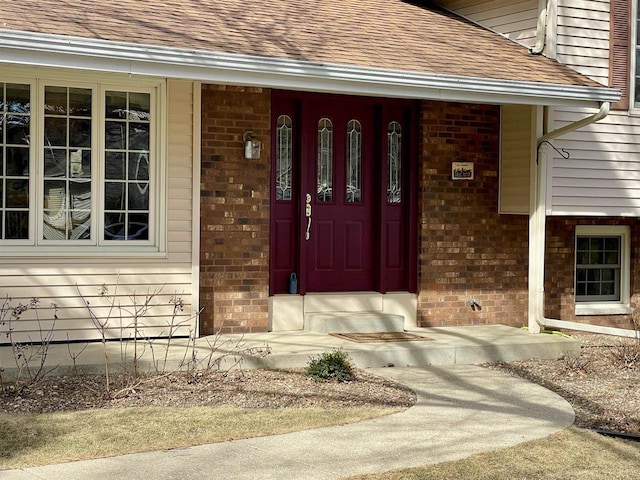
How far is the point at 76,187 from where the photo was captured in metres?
8.87

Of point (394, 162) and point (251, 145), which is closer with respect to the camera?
point (251, 145)

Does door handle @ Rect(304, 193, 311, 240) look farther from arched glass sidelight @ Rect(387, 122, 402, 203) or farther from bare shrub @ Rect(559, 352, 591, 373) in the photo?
bare shrub @ Rect(559, 352, 591, 373)

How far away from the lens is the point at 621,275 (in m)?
12.0

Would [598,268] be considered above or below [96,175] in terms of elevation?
below

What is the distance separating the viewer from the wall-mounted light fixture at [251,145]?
9453 mm

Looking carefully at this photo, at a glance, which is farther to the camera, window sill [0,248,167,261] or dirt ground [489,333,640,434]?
window sill [0,248,167,261]

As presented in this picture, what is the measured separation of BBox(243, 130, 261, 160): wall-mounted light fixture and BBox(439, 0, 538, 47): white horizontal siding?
11.8 ft

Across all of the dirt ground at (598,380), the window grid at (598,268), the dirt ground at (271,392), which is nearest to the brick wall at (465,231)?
the window grid at (598,268)

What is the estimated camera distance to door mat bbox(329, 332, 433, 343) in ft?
30.7

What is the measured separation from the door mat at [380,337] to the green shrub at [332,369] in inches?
50.5

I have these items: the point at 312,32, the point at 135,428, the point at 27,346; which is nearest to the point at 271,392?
the point at 135,428

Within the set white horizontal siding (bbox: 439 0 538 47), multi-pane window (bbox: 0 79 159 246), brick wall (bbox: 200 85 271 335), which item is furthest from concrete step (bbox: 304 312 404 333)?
white horizontal siding (bbox: 439 0 538 47)

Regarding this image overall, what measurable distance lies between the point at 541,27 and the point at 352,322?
4.07 meters

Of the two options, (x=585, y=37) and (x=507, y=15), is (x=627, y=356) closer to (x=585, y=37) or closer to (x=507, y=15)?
(x=585, y=37)
